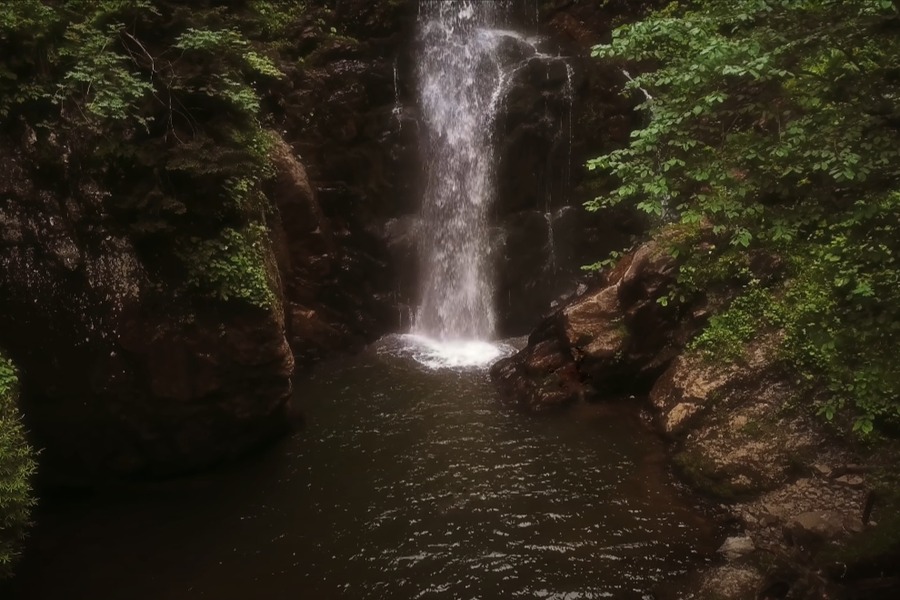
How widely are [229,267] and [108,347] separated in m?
1.89

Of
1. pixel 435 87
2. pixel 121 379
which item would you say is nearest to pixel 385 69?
pixel 435 87

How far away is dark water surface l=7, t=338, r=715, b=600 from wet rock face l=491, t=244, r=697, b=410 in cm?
60

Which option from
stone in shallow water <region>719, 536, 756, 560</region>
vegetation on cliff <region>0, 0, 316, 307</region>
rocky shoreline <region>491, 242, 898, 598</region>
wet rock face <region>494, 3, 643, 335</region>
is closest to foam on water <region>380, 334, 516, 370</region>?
rocky shoreline <region>491, 242, 898, 598</region>

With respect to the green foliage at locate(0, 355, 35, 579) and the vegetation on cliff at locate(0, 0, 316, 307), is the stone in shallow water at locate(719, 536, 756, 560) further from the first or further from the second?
the green foliage at locate(0, 355, 35, 579)

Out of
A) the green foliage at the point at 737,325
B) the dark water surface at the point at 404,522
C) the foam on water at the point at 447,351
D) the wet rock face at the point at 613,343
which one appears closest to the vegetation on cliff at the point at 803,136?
the green foliage at the point at 737,325

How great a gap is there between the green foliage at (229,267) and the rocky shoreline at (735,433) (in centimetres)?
486

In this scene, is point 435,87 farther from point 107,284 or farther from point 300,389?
point 107,284

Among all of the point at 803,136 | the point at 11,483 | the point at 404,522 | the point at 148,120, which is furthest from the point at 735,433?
the point at 148,120

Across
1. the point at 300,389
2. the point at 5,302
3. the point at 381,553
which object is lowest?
the point at 381,553

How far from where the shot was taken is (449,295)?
14523mm

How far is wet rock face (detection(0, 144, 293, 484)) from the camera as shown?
7.36 meters

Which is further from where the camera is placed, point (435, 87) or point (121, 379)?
point (435, 87)

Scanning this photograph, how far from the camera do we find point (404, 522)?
24.6ft

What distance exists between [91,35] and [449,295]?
902cm
